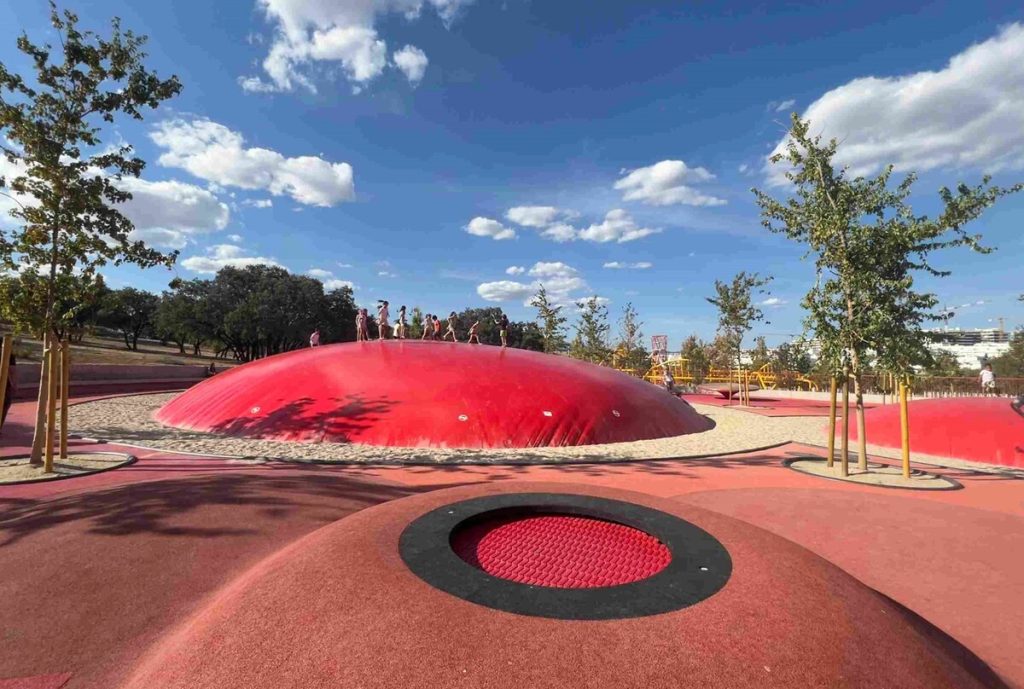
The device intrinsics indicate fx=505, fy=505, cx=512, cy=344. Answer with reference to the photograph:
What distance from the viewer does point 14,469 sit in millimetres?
8219

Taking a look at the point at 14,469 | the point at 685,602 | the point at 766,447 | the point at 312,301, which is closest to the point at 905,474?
the point at 766,447

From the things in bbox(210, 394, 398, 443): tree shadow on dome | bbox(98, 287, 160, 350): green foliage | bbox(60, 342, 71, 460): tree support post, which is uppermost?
bbox(98, 287, 160, 350): green foliage

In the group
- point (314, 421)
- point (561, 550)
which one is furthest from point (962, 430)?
point (314, 421)

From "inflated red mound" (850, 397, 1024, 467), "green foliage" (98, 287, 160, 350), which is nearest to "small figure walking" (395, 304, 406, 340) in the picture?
"inflated red mound" (850, 397, 1024, 467)

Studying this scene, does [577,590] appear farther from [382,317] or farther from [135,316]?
[135,316]

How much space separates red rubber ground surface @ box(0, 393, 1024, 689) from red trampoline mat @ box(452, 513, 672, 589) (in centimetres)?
58

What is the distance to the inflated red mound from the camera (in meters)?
11.7

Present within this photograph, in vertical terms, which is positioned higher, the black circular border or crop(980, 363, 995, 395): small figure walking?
crop(980, 363, 995, 395): small figure walking

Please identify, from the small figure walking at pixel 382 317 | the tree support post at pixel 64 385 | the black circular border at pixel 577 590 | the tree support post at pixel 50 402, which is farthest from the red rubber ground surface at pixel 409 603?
the small figure walking at pixel 382 317

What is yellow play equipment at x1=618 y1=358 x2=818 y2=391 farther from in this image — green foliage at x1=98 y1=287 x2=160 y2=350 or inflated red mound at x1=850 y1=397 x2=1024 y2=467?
green foliage at x1=98 y1=287 x2=160 y2=350

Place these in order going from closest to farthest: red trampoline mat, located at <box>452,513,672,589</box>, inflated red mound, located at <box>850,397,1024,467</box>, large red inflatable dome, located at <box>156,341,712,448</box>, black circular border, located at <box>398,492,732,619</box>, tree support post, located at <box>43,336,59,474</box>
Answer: black circular border, located at <box>398,492,732,619</box> → red trampoline mat, located at <box>452,513,672,589</box> → tree support post, located at <box>43,336,59,474</box> → inflated red mound, located at <box>850,397,1024,467</box> → large red inflatable dome, located at <box>156,341,712,448</box>

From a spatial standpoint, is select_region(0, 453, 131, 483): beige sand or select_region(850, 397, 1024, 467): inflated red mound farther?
select_region(850, 397, 1024, 467): inflated red mound

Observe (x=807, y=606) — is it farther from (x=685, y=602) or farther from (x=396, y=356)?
(x=396, y=356)

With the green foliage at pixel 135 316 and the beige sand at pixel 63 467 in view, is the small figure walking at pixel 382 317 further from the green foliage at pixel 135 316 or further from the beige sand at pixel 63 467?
the green foliage at pixel 135 316
